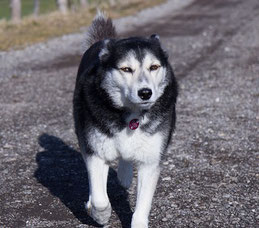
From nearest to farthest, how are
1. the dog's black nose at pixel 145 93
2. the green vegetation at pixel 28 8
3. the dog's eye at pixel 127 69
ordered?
the dog's black nose at pixel 145 93
the dog's eye at pixel 127 69
the green vegetation at pixel 28 8

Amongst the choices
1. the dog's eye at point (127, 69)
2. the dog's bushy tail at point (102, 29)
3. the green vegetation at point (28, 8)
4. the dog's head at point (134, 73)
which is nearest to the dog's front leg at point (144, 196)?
the dog's head at point (134, 73)

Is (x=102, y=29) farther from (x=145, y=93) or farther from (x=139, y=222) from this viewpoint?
(x=139, y=222)

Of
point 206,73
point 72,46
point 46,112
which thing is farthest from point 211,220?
point 72,46

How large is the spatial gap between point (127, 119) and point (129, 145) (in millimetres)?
223

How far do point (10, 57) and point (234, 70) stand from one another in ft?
17.8

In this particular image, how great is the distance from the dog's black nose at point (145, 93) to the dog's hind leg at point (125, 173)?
1342 millimetres

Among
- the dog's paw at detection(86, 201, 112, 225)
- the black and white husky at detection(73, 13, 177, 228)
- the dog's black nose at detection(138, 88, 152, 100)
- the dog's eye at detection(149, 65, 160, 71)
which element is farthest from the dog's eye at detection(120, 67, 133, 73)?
the dog's paw at detection(86, 201, 112, 225)

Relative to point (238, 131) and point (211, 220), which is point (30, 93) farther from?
point (211, 220)

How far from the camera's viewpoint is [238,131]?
7.64 m

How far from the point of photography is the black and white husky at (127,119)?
4.38 meters

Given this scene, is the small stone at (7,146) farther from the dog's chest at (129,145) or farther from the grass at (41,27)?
the grass at (41,27)

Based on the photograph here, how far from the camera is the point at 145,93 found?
13.7 ft

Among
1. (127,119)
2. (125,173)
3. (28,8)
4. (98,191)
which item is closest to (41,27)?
(125,173)

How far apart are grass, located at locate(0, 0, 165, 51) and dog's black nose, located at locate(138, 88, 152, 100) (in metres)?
10.9
